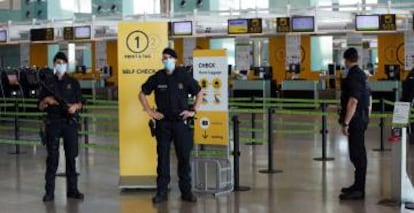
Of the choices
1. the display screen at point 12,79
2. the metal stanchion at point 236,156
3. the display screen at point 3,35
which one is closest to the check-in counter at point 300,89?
the display screen at point 12,79

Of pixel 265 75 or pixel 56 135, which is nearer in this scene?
pixel 56 135

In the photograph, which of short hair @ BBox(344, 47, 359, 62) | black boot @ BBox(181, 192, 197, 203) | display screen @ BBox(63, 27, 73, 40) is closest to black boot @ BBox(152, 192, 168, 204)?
black boot @ BBox(181, 192, 197, 203)

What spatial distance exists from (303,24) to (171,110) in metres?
14.7

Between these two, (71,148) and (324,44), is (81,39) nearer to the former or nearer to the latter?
(324,44)

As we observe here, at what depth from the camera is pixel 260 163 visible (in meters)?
11.6

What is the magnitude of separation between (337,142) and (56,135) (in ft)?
24.4

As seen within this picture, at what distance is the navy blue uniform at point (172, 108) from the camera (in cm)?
809

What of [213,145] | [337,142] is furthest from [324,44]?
[213,145]

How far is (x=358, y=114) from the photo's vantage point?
27.2ft

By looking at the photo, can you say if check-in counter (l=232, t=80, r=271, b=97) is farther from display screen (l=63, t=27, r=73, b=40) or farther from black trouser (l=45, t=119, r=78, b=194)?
black trouser (l=45, t=119, r=78, b=194)

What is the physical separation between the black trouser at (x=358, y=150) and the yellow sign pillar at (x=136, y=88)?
2.46 m

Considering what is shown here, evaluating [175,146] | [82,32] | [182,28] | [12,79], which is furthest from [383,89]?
[175,146]

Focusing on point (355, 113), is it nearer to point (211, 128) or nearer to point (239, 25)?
point (211, 128)

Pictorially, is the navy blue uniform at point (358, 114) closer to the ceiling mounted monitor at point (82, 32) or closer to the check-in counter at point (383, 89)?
the check-in counter at point (383, 89)
